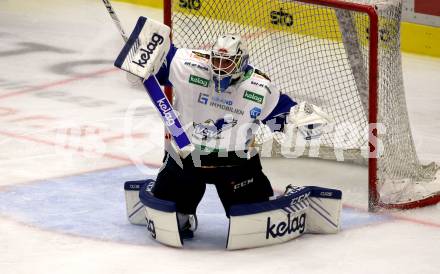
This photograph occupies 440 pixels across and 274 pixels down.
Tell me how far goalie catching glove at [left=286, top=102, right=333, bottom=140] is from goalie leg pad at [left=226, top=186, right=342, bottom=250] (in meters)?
0.30

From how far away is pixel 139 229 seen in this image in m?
5.54

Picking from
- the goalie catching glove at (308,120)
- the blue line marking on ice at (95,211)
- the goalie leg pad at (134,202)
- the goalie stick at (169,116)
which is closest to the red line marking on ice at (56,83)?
the blue line marking on ice at (95,211)

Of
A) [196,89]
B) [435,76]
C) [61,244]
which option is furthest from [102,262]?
[435,76]

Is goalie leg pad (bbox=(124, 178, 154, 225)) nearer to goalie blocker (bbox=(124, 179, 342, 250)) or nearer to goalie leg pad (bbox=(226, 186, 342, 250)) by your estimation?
goalie blocker (bbox=(124, 179, 342, 250))

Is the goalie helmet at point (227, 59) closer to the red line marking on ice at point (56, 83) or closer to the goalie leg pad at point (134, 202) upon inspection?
the goalie leg pad at point (134, 202)

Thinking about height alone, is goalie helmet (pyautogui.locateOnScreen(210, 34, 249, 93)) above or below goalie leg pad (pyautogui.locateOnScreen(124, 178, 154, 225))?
above

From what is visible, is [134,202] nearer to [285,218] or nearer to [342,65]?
[285,218]

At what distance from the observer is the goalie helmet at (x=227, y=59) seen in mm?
5117

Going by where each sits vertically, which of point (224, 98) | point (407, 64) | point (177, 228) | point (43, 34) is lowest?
point (43, 34)

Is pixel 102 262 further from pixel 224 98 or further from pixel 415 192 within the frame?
pixel 415 192

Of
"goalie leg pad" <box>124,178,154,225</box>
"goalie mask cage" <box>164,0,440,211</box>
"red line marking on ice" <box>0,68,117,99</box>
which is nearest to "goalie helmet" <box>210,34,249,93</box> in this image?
"goalie leg pad" <box>124,178,154,225</box>

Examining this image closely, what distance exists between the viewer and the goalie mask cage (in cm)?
586

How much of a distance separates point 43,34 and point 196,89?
4.62 meters

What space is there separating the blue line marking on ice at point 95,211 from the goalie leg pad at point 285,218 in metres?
0.16
